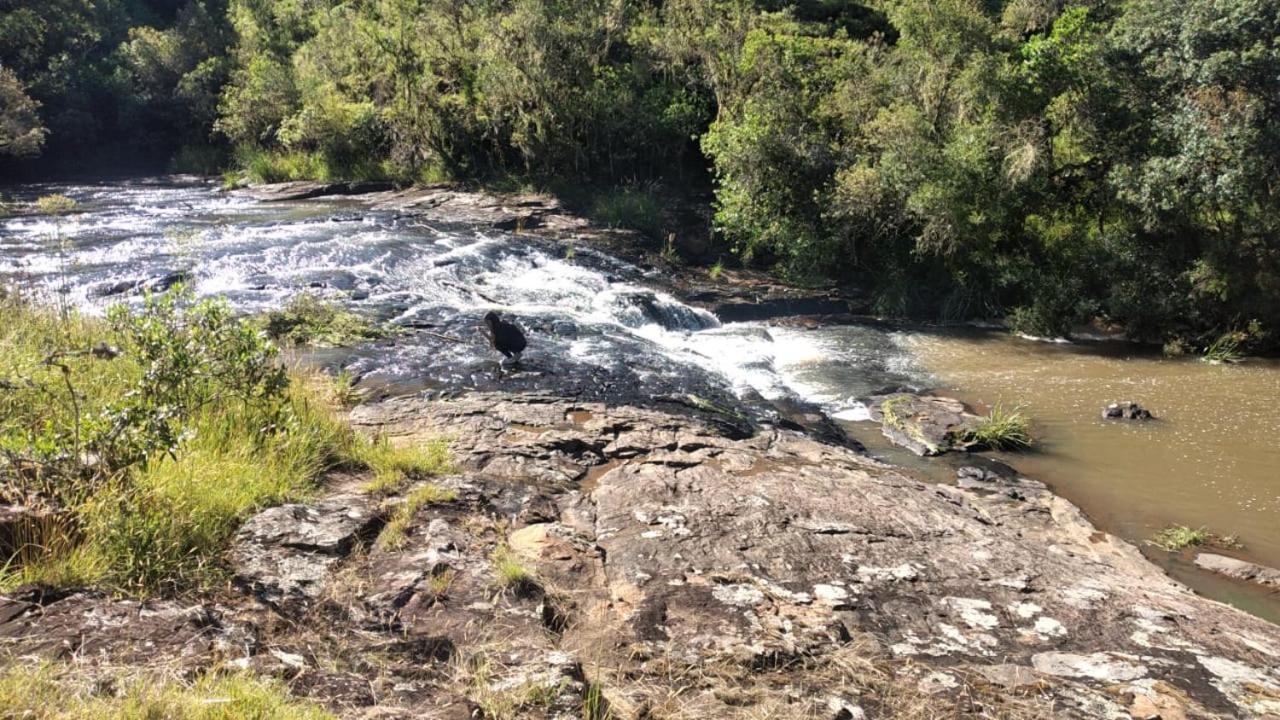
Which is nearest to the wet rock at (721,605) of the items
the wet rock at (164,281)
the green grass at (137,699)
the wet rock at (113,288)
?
the green grass at (137,699)

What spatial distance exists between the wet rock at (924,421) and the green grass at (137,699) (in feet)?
28.2

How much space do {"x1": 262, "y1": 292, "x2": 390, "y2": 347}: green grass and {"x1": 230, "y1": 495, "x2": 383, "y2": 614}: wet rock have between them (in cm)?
711

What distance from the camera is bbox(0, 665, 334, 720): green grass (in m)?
2.63

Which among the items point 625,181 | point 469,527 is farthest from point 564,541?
point 625,181

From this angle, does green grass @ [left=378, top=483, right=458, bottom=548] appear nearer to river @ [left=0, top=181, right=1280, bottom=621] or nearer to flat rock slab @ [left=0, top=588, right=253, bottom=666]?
flat rock slab @ [left=0, top=588, right=253, bottom=666]

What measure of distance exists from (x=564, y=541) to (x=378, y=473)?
162 cm

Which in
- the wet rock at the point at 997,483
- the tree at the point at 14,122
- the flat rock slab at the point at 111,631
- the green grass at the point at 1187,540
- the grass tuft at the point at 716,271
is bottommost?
the wet rock at the point at 997,483

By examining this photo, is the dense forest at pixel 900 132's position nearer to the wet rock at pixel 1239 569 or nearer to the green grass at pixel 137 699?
the wet rock at pixel 1239 569

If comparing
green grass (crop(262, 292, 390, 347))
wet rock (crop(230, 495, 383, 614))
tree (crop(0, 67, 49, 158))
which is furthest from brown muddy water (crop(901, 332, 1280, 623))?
tree (crop(0, 67, 49, 158))

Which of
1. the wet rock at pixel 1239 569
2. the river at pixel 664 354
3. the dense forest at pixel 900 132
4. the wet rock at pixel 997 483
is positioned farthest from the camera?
the dense forest at pixel 900 132

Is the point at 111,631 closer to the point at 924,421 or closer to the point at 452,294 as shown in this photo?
the point at 924,421

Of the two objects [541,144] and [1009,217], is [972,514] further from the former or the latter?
[541,144]

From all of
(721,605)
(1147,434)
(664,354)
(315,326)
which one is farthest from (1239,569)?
(315,326)

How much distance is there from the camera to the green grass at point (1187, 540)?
759 cm
